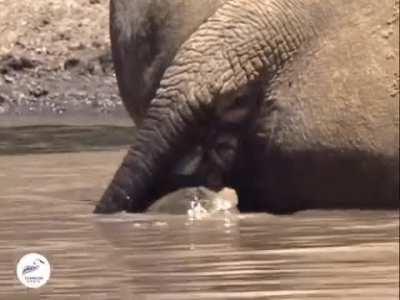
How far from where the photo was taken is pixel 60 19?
58.6ft

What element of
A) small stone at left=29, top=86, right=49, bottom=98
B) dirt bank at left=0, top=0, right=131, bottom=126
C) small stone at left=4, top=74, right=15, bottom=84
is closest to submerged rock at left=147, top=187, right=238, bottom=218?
dirt bank at left=0, top=0, right=131, bottom=126

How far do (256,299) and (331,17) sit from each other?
7.98 feet

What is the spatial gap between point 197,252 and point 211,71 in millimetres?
1566

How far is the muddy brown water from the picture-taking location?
6277 millimetres

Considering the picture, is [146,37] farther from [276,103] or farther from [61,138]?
[61,138]

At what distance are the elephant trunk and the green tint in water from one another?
3.62 m

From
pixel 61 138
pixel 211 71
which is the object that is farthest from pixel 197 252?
pixel 61 138

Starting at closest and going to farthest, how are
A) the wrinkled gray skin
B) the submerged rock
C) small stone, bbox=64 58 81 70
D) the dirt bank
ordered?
the wrinkled gray skin, the submerged rock, the dirt bank, small stone, bbox=64 58 81 70

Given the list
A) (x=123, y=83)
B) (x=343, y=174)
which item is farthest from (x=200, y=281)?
(x=123, y=83)

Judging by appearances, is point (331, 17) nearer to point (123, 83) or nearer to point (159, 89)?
point (159, 89)

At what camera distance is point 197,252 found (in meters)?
7.17

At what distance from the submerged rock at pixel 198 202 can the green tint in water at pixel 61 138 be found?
12.6ft

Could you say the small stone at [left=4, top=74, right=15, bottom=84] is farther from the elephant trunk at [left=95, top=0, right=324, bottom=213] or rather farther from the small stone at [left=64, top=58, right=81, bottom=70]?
the elephant trunk at [left=95, top=0, right=324, bottom=213]

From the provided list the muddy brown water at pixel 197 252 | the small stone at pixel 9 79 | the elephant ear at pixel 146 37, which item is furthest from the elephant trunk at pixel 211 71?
the small stone at pixel 9 79
